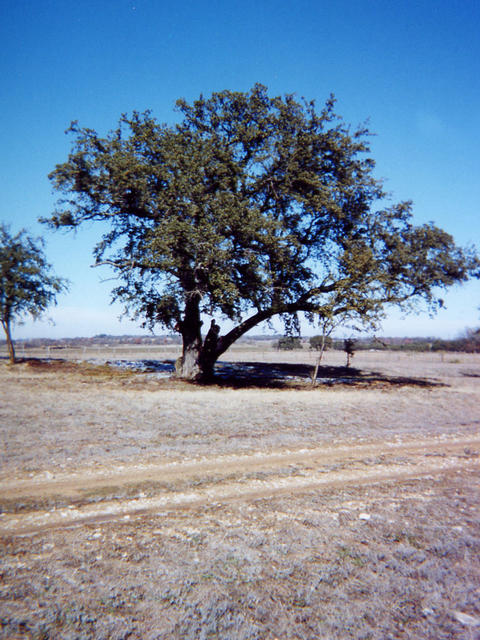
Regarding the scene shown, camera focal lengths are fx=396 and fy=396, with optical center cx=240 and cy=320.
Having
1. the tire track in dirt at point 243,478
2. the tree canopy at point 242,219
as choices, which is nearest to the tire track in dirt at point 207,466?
the tire track in dirt at point 243,478

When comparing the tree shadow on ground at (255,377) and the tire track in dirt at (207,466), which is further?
the tree shadow on ground at (255,377)

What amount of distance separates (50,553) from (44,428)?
640 cm

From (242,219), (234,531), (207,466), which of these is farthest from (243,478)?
(242,219)

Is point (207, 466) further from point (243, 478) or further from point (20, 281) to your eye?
point (20, 281)

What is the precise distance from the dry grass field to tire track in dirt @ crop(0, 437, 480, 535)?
0.04m

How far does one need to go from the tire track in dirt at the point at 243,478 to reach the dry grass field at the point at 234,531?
0.04 m

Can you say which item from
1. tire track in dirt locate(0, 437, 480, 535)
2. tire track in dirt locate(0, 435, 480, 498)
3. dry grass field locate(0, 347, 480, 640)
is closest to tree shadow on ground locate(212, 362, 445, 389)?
dry grass field locate(0, 347, 480, 640)

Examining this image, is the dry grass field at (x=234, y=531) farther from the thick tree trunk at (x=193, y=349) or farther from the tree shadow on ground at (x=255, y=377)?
the thick tree trunk at (x=193, y=349)

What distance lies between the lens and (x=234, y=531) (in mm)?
4719

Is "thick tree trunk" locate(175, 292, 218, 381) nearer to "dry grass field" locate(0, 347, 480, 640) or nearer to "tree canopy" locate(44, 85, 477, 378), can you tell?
"tree canopy" locate(44, 85, 477, 378)

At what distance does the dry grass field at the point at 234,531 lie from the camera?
3.28 meters

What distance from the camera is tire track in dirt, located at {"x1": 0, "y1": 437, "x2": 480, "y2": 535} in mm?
5129

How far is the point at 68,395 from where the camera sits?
15.6 metres

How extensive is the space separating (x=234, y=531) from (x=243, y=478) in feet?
6.44
